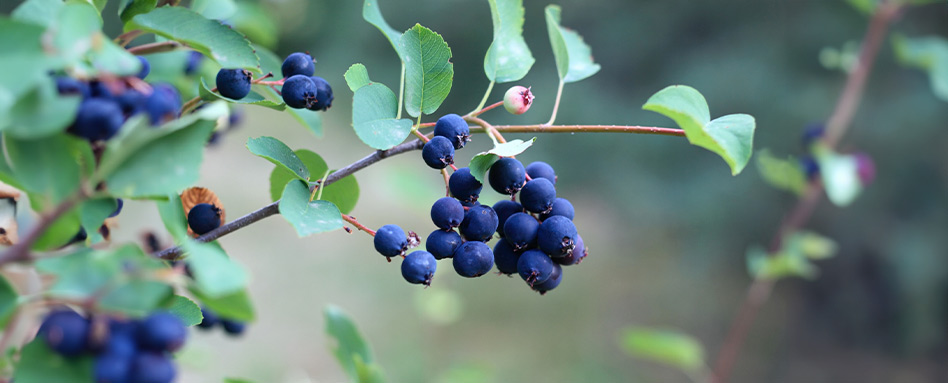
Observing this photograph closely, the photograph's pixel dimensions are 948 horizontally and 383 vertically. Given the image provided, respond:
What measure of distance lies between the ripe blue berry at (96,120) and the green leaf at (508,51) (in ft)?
1.20

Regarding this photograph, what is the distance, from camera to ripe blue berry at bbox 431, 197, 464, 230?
1.86ft

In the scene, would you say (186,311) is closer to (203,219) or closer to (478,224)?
(203,219)

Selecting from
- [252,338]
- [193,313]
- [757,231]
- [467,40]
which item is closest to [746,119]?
[193,313]

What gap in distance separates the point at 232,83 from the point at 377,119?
0.14 m

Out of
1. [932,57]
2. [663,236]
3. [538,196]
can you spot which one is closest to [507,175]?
[538,196]

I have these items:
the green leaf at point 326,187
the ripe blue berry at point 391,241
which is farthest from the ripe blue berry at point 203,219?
the ripe blue berry at point 391,241

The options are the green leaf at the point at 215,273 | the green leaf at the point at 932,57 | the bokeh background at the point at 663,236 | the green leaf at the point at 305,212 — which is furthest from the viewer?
the bokeh background at the point at 663,236

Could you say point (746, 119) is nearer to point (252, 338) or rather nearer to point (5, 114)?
point (5, 114)

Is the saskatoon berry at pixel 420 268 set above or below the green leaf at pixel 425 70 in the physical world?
below

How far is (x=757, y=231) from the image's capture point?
11.9 ft

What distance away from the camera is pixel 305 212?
510 mm

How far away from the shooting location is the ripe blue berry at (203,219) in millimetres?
614

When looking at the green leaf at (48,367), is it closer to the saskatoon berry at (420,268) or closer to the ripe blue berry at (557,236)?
the saskatoon berry at (420,268)

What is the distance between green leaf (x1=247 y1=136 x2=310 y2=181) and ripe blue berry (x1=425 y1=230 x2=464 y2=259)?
0.42 ft
